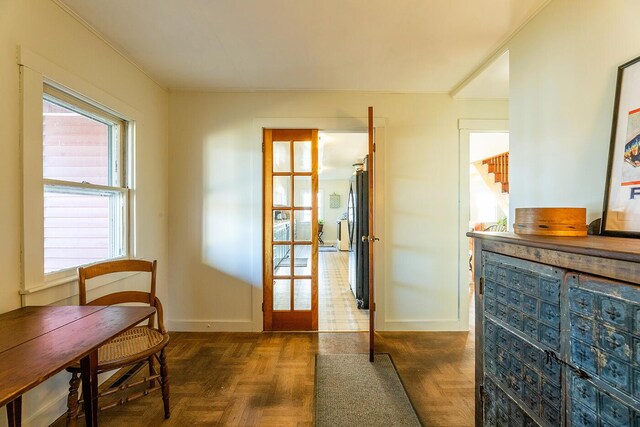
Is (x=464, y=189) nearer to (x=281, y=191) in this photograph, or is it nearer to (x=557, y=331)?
(x=281, y=191)

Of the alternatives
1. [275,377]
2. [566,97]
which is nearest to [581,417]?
[566,97]

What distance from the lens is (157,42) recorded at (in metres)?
2.02

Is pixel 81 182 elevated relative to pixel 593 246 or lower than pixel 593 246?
elevated

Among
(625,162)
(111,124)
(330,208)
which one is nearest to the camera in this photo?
(625,162)

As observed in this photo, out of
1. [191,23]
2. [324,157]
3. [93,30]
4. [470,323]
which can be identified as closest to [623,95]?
[191,23]

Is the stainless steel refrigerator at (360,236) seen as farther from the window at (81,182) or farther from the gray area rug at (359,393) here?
the window at (81,182)

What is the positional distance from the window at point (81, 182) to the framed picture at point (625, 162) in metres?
2.81

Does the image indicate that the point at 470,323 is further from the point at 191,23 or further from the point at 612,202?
the point at 191,23

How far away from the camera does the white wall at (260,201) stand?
9.18ft

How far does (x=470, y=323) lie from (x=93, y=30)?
13.7 feet

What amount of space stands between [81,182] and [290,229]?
5.52 ft

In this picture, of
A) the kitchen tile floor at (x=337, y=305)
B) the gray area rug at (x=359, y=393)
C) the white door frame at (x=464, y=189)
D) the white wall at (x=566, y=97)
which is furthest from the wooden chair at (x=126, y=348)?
the white door frame at (x=464, y=189)

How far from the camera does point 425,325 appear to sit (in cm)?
283

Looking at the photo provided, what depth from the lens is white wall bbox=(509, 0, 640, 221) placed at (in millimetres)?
1265
